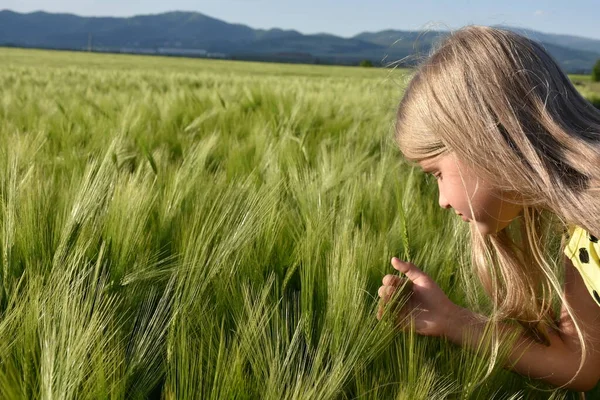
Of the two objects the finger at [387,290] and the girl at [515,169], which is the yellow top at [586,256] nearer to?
the girl at [515,169]

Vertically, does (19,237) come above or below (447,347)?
above

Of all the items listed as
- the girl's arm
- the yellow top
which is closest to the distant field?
the girl's arm

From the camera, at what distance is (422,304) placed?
99 cm

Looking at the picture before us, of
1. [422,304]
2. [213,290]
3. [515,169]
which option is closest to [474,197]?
[515,169]

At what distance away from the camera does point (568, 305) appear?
102 centimetres

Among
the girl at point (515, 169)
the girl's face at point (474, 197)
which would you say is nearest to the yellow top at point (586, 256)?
the girl at point (515, 169)

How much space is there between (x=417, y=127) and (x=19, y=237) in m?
0.70

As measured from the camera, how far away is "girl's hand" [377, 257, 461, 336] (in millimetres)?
905

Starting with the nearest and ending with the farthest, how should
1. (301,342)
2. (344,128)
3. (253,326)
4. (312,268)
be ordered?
1. (253,326)
2. (301,342)
3. (312,268)
4. (344,128)

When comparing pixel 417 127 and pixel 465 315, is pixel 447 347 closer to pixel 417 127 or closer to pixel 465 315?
pixel 465 315

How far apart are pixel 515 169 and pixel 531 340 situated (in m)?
0.30

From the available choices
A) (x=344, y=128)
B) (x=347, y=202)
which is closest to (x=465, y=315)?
(x=347, y=202)

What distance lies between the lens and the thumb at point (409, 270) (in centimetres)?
98

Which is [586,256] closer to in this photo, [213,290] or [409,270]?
[409,270]
